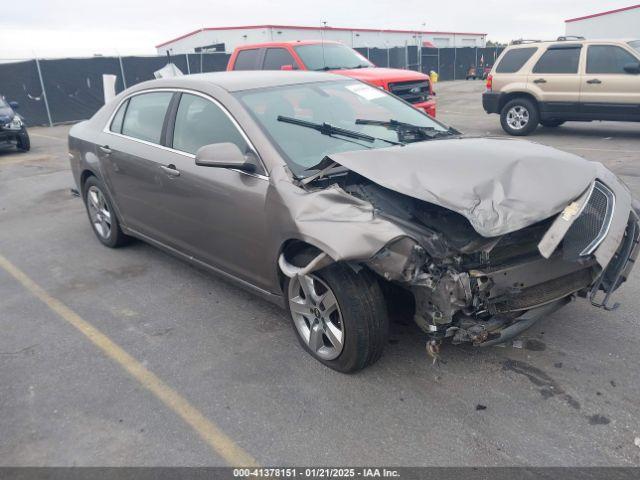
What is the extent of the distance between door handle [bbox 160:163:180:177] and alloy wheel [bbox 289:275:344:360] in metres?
1.45

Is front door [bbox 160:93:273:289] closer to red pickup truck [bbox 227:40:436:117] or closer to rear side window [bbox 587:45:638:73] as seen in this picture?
red pickup truck [bbox 227:40:436:117]

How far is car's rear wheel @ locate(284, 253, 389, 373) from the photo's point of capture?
9.89 feet

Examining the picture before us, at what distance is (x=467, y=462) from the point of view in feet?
8.50

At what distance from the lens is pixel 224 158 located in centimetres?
349

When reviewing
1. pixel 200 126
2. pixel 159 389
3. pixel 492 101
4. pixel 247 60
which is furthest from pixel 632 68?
pixel 159 389

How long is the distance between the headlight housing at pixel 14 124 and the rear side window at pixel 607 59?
41.2 ft

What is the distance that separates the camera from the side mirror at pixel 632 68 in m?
10.0

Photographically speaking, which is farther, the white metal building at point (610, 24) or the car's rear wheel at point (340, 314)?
the white metal building at point (610, 24)

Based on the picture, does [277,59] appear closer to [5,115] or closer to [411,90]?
[411,90]

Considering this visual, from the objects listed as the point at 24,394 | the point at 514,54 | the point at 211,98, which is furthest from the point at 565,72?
the point at 24,394

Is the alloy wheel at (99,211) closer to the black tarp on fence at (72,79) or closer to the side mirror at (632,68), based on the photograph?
the side mirror at (632,68)

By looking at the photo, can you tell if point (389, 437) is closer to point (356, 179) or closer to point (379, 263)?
point (379, 263)

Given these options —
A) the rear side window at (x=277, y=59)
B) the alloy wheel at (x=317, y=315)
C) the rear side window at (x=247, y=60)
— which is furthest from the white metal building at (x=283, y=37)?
the alloy wheel at (x=317, y=315)

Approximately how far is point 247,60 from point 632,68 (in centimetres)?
771
